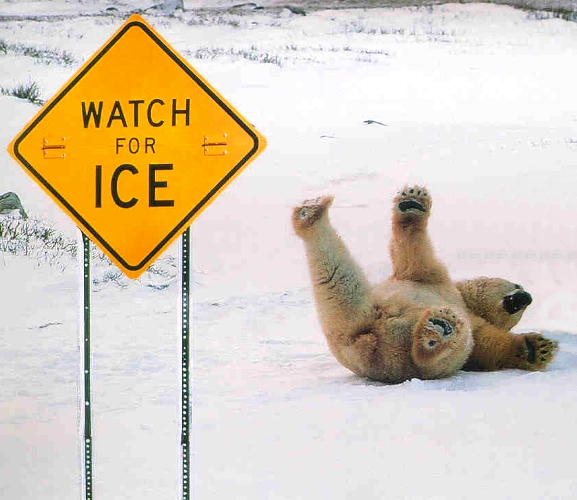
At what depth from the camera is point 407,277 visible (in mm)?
3055

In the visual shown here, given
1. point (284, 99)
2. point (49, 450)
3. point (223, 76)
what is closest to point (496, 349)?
point (284, 99)

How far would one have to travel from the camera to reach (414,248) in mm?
3049

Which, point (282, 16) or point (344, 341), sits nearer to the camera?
point (344, 341)

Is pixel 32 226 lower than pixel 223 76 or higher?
→ lower

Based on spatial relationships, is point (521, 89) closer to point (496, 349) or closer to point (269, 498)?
point (496, 349)

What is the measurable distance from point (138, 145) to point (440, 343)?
1.20 m

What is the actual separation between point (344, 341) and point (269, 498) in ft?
1.93

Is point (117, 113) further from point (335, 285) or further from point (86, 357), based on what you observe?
point (335, 285)

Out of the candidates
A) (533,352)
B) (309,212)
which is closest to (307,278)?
(309,212)

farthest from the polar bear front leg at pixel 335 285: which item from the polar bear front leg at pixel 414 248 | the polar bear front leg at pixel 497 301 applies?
the polar bear front leg at pixel 497 301

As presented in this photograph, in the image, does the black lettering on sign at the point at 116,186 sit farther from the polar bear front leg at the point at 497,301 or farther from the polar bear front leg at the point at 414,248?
the polar bear front leg at the point at 497,301

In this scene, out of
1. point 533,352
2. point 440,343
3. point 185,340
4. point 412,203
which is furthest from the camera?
point 412,203

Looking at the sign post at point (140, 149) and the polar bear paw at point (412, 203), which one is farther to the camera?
the polar bear paw at point (412, 203)

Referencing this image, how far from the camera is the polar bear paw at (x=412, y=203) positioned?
3.07 m
